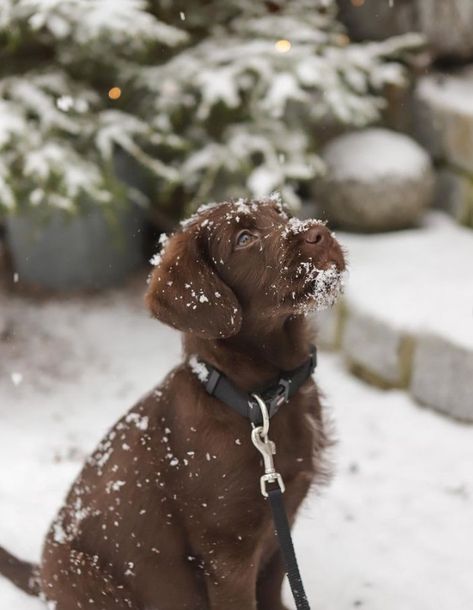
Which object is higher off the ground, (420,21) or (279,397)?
(420,21)

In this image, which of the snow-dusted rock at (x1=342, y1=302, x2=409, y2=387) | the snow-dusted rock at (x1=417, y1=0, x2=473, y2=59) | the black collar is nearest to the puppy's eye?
the black collar

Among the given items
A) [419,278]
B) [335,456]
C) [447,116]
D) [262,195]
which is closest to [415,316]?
[419,278]

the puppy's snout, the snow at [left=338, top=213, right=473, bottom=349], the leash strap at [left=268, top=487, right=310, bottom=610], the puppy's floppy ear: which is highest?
the puppy's snout

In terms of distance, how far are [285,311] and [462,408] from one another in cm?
203

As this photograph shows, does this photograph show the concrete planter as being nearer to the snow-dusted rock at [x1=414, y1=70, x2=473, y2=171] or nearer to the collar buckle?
the snow-dusted rock at [x1=414, y1=70, x2=473, y2=171]

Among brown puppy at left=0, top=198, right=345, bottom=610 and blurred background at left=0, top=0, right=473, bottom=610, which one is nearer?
brown puppy at left=0, top=198, right=345, bottom=610

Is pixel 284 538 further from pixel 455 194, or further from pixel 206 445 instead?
pixel 455 194

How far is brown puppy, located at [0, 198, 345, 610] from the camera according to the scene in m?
2.12

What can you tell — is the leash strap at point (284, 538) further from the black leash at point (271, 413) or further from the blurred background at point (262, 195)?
the blurred background at point (262, 195)

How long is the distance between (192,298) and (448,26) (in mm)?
3845

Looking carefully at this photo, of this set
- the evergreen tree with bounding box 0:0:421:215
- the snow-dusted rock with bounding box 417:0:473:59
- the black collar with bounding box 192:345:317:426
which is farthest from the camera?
the snow-dusted rock with bounding box 417:0:473:59

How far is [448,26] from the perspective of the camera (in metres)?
5.16

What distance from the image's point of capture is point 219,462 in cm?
221

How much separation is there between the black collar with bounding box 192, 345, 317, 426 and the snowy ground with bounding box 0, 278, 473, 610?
0.44 metres
